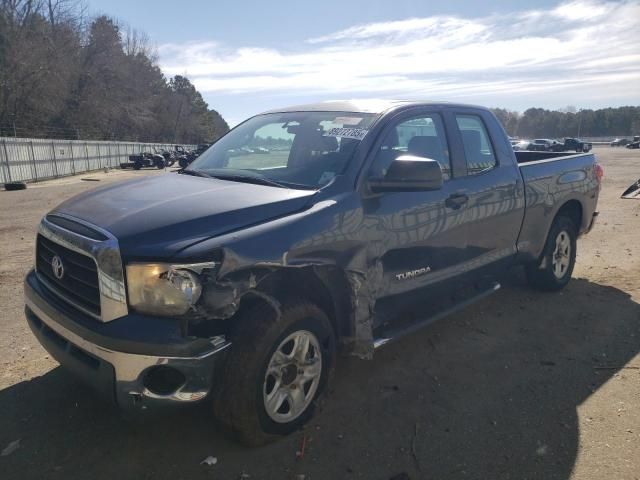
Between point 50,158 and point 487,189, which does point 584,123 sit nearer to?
point 50,158

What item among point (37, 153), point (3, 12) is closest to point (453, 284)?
point (37, 153)

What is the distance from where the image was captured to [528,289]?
5.60m

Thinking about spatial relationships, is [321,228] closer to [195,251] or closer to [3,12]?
[195,251]

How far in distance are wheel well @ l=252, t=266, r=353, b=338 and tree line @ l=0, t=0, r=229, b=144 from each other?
3366 cm

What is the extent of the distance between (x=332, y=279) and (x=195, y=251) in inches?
A: 36.7

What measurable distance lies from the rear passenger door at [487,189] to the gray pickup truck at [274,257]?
19 mm

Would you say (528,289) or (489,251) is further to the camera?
(528,289)

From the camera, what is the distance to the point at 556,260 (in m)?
5.34

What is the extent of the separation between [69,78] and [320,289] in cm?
5112

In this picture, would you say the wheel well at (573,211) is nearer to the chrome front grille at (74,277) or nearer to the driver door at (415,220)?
the driver door at (415,220)

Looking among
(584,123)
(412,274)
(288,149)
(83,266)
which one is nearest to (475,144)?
(412,274)

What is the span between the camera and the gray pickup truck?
7.72 feet

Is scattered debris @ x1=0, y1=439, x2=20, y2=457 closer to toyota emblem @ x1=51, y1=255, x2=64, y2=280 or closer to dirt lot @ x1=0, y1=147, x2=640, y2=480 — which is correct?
dirt lot @ x1=0, y1=147, x2=640, y2=480

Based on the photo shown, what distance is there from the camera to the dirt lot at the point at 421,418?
2.61 m
